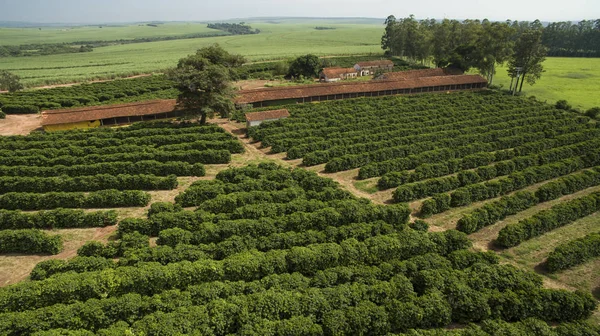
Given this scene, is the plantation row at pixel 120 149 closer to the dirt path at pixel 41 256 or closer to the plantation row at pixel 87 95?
the dirt path at pixel 41 256

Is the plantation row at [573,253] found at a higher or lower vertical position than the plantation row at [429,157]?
lower

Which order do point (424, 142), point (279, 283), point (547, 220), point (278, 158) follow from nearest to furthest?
point (279, 283) → point (547, 220) → point (278, 158) → point (424, 142)

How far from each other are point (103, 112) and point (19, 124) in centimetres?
1425

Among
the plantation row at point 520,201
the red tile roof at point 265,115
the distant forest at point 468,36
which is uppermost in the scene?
the distant forest at point 468,36

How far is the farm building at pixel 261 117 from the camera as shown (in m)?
46.9

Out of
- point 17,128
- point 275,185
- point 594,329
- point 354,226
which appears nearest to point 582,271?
point 594,329

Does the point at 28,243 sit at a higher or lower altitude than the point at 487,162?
lower

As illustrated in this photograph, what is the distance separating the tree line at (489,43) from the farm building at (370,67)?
993 centimetres

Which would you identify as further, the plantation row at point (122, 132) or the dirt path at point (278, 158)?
the plantation row at point (122, 132)

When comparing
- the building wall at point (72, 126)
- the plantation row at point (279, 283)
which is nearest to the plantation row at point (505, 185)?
the plantation row at point (279, 283)

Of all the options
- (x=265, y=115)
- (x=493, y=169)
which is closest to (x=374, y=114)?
(x=265, y=115)

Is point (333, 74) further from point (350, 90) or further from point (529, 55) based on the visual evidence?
point (529, 55)

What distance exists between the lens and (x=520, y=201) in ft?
92.8

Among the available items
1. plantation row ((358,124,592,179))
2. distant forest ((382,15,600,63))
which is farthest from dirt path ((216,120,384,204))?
distant forest ((382,15,600,63))
